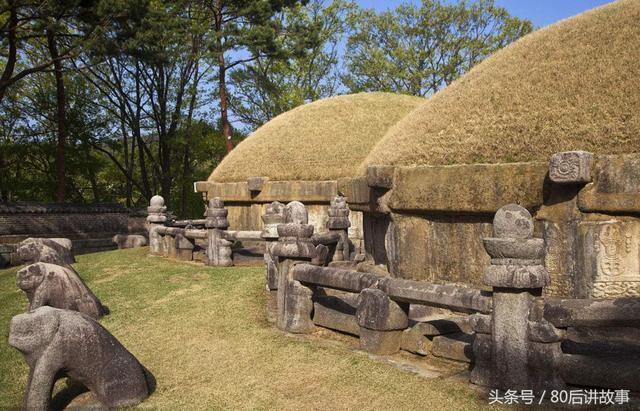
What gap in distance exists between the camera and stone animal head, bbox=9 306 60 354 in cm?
412

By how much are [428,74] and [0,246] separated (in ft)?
72.2

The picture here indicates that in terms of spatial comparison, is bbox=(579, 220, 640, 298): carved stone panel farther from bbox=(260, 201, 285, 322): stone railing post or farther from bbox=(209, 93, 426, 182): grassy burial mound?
bbox=(209, 93, 426, 182): grassy burial mound

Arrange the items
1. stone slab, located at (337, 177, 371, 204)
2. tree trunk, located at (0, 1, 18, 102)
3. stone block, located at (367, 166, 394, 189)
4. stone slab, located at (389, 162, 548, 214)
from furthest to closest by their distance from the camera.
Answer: tree trunk, located at (0, 1, 18, 102) → stone slab, located at (337, 177, 371, 204) → stone block, located at (367, 166, 394, 189) → stone slab, located at (389, 162, 548, 214)

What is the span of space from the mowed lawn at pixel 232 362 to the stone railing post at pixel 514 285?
1.17 feet

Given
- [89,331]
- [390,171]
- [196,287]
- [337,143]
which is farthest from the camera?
[337,143]

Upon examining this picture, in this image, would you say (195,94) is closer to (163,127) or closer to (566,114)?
(163,127)

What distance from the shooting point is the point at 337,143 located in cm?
1556

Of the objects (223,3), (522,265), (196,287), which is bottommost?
(196,287)

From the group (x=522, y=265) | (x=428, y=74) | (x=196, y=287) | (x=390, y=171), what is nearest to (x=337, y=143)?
(x=196, y=287)

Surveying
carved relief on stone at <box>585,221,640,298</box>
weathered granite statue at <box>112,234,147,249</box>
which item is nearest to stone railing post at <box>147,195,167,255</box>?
weathered granite statue at <box>112,234,147,249</box>

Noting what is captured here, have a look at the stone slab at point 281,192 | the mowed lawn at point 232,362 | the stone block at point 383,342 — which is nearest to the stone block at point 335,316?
the mowed lawn at point 232,362

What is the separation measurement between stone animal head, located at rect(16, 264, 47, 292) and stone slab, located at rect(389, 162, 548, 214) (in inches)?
170

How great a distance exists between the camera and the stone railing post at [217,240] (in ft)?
39.5

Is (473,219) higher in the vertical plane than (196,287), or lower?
higher
